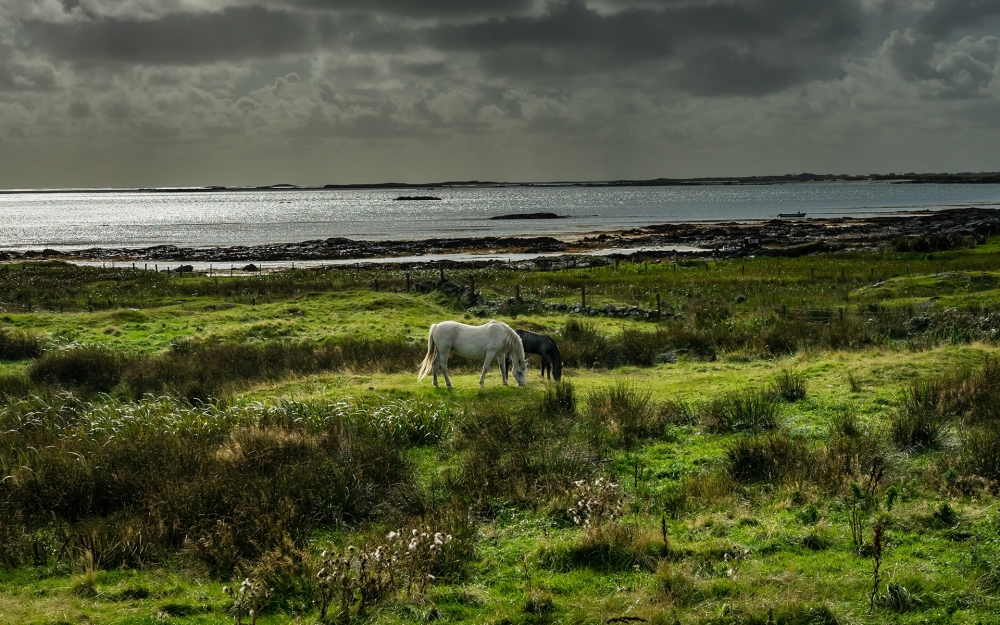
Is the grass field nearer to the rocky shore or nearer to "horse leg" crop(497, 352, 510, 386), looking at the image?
"horse leg" crop(497, 352, 510, 386)

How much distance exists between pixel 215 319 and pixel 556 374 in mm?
18315

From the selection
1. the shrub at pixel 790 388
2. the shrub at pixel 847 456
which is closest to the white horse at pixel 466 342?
the shrub at pixel 790 388

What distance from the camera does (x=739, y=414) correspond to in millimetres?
14430

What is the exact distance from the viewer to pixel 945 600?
7.55 m

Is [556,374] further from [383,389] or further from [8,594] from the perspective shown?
[8,594]

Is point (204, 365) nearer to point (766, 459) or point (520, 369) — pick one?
point (520, 369)

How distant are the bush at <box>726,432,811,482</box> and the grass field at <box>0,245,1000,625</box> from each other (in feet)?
0.12

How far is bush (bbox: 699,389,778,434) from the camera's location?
555 inches

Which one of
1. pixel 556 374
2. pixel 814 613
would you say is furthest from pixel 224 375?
pixel 814 613

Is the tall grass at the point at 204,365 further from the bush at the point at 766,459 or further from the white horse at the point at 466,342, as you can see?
the bush at the point at 766,459

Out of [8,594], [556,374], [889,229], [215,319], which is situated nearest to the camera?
[8,594]

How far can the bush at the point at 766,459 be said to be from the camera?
1145cm

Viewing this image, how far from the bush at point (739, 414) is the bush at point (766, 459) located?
1688 mm

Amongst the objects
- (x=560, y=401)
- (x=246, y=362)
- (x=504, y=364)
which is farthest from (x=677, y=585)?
(x=246, y=362)
